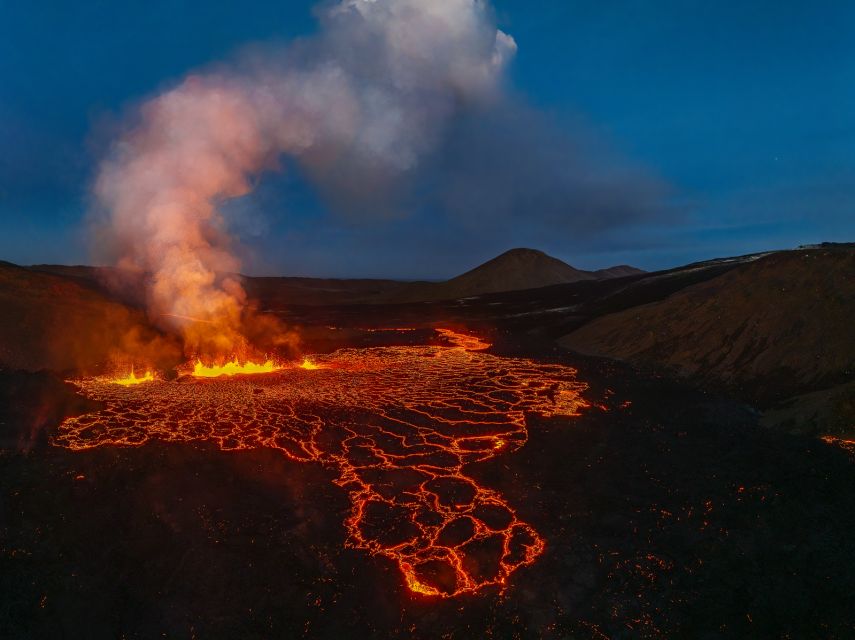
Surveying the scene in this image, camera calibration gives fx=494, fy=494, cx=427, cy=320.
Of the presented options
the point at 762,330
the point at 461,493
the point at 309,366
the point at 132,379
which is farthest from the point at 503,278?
the point at 461,493

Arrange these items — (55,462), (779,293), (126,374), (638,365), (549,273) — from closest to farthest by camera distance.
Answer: (55,462)
(126,374)
(779,293)
(638,365)
(549,273)

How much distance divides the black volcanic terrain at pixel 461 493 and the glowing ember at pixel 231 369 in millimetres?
2047

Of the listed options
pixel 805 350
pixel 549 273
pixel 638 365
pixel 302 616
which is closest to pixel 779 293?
pixel 805 350

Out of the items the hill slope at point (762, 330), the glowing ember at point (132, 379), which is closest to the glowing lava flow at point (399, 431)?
the glowing ember at point (132, 379)

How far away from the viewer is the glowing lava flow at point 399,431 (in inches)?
338

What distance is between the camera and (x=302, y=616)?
6863mm

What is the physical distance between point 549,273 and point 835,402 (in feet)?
305

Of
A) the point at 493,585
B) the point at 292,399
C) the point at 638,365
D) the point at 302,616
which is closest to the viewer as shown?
the point at 302,616

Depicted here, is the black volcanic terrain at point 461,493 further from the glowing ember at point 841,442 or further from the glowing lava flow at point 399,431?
the glowing ember at point 841,442

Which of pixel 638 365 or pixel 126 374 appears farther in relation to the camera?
pixel 638 365

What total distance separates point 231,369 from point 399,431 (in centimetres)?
1139

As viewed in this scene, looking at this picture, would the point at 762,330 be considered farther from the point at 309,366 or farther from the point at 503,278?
the point at 503,278

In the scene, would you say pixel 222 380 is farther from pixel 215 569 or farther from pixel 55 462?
pixel 215 569

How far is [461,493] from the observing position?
10672mm
